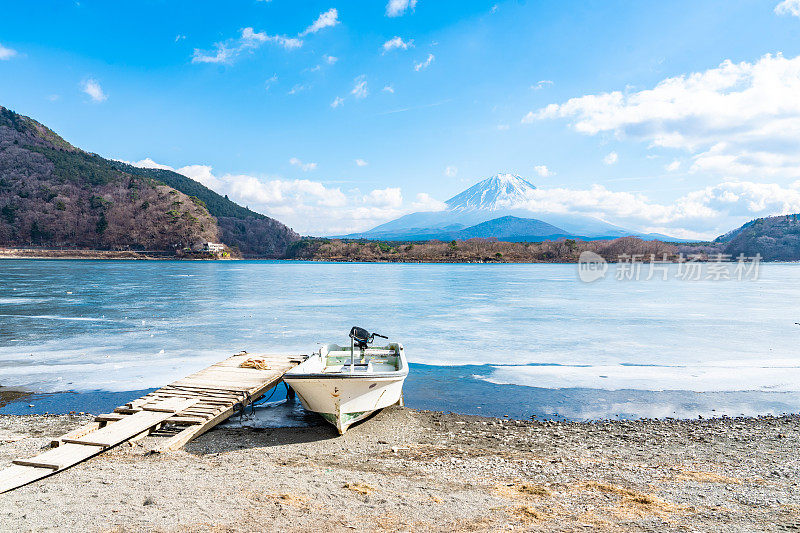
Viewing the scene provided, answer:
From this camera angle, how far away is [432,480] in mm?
5648

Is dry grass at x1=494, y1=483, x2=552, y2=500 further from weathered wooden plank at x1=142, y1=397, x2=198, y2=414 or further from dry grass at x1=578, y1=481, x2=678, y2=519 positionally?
weathered wooden plank at x1=142, y1=397, x2=198, y2=414

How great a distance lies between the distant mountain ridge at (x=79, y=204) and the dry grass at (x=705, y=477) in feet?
435

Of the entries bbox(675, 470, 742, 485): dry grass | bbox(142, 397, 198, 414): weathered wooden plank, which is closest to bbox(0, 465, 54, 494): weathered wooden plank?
bbox(142, 397, 198, 414): weathered wooden plank

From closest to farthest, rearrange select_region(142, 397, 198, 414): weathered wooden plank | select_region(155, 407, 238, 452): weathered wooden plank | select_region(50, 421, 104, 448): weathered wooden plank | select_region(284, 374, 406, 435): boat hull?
select_region(50, 421, 104, 448): weathered wooden plank
select_region(155, 407, 238, 452): weathered wooden plank
select_region(284, 374, 406, 435): boat hull
select_region(142, 397, 198, 414): weathered wooden plank

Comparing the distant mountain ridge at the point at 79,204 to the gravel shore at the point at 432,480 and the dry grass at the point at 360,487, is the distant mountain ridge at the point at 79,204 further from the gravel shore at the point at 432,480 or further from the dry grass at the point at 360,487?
the dry grass at the point at 360,487

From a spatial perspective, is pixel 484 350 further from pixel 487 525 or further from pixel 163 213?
pixel 163 213

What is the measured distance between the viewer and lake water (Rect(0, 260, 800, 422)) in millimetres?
9523

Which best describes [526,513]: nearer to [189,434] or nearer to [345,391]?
[345,391]

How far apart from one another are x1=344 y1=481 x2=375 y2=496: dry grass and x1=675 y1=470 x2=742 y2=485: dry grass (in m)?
3.72

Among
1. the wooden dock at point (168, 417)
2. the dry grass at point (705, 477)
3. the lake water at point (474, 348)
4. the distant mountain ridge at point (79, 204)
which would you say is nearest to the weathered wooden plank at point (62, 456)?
the wooden dock at point (168, 417)

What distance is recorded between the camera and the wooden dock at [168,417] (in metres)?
5.60

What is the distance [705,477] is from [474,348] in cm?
866

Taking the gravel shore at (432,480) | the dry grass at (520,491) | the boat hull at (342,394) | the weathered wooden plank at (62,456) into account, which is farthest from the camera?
the boat hull at (342,394)

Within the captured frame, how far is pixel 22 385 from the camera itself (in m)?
9.93
